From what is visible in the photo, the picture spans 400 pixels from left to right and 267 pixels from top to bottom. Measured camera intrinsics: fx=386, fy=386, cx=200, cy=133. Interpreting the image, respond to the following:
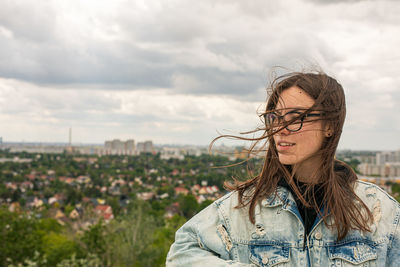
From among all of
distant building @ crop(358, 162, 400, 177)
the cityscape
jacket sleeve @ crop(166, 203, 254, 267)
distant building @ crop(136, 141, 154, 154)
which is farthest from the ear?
distant building @ crop(136, 141, 154, 154)

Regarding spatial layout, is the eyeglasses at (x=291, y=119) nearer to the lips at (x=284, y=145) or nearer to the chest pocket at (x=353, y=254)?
the lips at (x=284, y=145)

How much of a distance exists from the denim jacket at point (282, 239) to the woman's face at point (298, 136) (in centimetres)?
15

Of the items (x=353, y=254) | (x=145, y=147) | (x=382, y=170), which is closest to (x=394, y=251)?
(x=353, y=254)

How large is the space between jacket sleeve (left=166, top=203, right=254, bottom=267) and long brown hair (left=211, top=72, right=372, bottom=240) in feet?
0.37

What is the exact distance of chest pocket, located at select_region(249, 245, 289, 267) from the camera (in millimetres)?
1215

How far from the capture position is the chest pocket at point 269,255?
3.99ft

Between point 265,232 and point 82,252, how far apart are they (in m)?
14.9

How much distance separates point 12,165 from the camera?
71.1 meters

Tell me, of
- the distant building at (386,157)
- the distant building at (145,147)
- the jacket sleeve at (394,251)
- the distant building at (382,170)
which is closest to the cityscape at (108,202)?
the distant building at (382,170)

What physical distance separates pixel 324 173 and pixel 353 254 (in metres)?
0.27

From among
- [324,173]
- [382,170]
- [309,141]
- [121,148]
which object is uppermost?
[309,141]

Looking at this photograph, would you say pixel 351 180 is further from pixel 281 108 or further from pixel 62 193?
pixel 62 193

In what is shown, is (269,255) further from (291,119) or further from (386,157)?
(386,157)

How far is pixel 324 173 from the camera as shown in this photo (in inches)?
51.3
